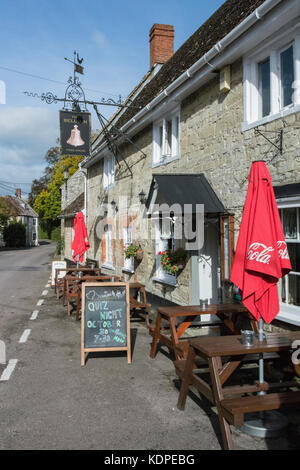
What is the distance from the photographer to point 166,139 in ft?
32.7

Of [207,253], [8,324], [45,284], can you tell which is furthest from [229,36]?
[45,284]

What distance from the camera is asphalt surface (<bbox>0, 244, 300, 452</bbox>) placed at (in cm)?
376

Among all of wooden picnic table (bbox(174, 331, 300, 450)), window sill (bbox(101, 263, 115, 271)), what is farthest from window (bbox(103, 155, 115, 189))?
wooden picnic table (bbox(174, 331, 300, 450))

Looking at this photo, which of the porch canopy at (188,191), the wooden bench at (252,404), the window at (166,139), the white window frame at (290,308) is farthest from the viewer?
the window at (166,139)

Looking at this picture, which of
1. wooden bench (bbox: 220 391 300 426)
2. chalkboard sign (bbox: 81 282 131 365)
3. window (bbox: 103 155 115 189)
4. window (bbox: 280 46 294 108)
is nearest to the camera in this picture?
wooden bench (bbox: 220 391 300 426)

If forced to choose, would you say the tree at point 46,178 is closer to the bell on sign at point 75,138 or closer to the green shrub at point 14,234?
the green shrub at point 14,234

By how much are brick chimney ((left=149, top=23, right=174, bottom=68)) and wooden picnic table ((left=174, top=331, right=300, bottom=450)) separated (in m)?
12.6

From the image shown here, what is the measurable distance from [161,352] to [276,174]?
11.4ft

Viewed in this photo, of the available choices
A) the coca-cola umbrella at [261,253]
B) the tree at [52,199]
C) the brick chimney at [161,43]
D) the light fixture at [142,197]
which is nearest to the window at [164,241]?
the light fixture at [142,197]

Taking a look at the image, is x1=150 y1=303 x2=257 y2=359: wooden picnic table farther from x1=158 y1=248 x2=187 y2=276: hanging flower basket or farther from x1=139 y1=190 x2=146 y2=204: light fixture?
x1=139 y1=190 x2=146 y2=204: light fixture

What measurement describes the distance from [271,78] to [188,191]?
2324 millimetres

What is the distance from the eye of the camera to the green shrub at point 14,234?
51.8 meters

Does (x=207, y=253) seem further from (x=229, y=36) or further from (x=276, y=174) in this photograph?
(x=229, y=36)

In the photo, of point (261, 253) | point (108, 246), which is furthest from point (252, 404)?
point (108, 246)
